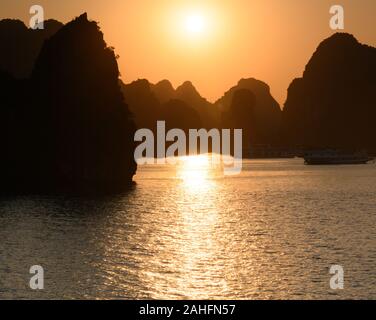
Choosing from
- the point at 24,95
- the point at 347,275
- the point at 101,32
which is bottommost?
the point at 347,275

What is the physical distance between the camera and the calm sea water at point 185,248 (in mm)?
33625

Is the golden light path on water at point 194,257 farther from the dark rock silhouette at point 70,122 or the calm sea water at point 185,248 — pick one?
the dark rock silhouette at point 70,122

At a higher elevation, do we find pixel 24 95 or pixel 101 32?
pixel 101 32

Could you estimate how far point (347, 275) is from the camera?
119ft

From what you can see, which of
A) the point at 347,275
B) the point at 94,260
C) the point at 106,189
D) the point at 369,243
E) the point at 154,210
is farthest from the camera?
the point at 106,189

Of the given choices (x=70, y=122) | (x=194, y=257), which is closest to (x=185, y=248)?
(x=194, y=257)

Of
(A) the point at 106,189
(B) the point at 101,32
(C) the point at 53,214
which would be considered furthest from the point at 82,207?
(B) the point at 101,32

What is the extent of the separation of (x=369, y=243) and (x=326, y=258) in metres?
7.81

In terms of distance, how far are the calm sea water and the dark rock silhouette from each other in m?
30.9

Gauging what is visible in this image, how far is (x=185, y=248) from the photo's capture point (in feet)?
155

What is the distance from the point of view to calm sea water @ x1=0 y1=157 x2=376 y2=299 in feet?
110

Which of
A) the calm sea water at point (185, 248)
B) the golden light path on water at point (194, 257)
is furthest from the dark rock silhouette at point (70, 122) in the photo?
the golden light path on water at point (194, 257)
